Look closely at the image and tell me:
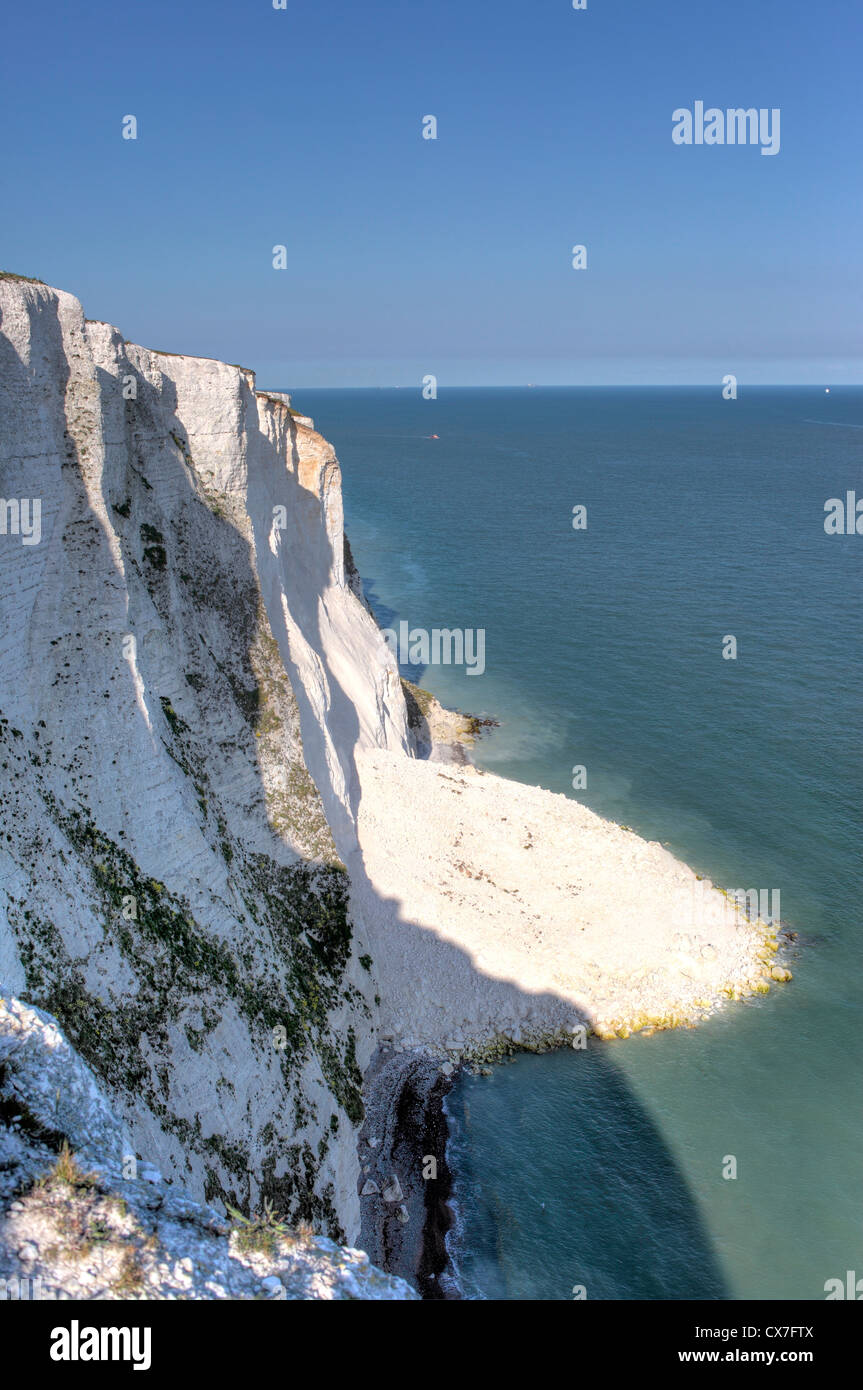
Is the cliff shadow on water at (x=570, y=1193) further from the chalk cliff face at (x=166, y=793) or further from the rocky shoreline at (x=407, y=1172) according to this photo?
the chalk cliff face at (x=166, y=793)

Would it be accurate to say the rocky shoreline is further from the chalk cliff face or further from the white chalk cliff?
the chalk cliff face

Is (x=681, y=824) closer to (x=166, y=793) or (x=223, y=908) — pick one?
(x=223, y=908)

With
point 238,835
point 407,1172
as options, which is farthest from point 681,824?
point 238,835

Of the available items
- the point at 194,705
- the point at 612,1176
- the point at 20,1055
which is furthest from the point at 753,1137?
the point at 20,1055

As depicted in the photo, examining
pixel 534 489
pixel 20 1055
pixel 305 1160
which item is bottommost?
pixel 305 1160

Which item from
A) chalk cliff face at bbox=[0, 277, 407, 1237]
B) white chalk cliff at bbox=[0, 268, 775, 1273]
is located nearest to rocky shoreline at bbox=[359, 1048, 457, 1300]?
white chalk cliff at bbox=[0, 268, 775, 1273]
